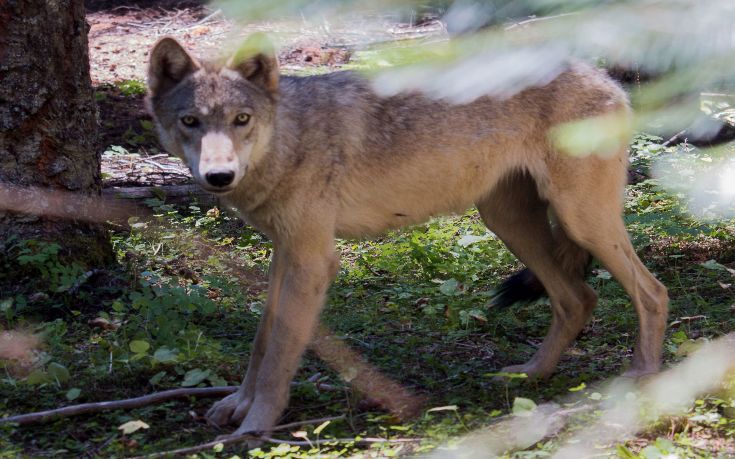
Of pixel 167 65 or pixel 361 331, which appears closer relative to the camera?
pixel 167 65

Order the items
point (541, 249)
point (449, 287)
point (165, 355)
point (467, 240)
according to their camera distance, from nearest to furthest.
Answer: point (165, 355), point (541, 249), point (449, 287), point (467, 240)

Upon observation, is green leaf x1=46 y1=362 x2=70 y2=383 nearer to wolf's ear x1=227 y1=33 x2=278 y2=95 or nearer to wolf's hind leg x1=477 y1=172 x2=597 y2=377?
wolf's ear x1=227 y1=33 x2=278 y2=95

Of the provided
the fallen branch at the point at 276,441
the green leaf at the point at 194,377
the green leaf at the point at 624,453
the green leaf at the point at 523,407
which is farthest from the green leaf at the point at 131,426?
the green leaf at the point at 624,453

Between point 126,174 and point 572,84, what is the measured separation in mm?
4808

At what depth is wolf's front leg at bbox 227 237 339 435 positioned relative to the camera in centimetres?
384

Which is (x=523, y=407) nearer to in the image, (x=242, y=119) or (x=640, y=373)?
(x=640, y=373)

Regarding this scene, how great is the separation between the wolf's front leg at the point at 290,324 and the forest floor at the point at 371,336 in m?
0.17

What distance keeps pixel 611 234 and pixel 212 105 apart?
2183 millimetres

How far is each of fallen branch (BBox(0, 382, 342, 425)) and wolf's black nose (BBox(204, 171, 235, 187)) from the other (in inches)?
47.2

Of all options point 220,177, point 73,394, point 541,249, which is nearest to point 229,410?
point 73,394

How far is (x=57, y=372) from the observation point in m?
4.18

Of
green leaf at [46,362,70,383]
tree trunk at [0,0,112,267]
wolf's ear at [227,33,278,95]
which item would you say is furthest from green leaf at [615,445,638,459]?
tree trunk at [0,0,112,267]

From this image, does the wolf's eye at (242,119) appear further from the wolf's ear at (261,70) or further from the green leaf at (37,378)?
the green leaf at (37,378)

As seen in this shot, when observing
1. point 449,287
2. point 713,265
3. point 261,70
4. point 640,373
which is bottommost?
point 713,265
